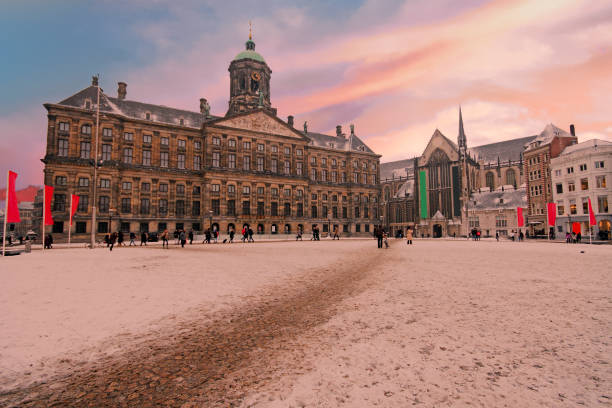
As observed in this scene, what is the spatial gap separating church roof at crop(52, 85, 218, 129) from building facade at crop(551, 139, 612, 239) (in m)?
55.4

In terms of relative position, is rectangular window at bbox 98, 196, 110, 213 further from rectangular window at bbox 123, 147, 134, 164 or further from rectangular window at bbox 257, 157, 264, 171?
rectangular window at bbox 257, 157, 264, 171

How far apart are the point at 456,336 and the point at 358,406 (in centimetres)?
242

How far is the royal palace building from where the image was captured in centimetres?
4112

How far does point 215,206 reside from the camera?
48438 mm

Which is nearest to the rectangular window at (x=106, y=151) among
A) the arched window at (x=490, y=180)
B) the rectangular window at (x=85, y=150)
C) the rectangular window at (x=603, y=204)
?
the rectangular window at (x=85, y=150)

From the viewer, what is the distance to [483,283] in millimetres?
8555

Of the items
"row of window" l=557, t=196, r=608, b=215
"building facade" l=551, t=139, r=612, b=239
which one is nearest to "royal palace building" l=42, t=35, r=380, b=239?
"row of window" l=557, t=196, r=608, b=215

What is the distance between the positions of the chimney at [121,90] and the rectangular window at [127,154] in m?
11.7

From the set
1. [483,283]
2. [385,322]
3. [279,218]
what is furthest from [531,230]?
[385,322]

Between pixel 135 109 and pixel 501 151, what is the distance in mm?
82396

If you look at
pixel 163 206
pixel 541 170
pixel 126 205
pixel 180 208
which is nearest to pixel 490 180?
pixel 541 170

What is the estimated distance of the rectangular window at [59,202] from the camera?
39.5 m

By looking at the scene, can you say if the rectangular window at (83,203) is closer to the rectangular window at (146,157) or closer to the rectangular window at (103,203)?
the rectangular window at (103,203)

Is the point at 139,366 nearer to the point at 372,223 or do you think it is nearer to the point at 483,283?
the point at 483,283
